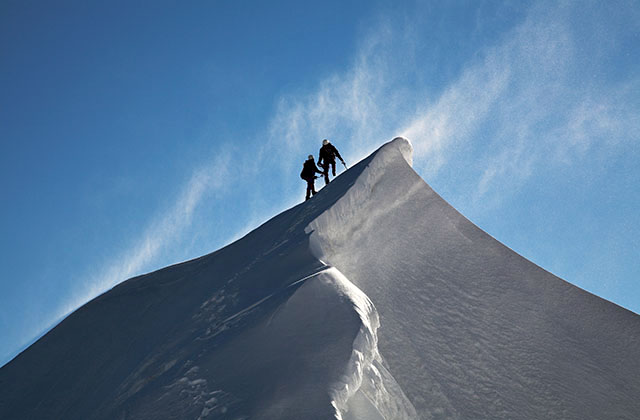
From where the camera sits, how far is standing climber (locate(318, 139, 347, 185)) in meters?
10.3

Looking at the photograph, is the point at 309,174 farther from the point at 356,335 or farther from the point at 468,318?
the point at 356,335

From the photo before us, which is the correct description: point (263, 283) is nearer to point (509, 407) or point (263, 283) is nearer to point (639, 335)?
point (509, 407)

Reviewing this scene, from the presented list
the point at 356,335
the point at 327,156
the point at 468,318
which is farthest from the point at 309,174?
the point at 356,335

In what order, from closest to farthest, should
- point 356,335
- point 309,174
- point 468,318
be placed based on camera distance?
point 356,335 < point 468,318 < point 309,174

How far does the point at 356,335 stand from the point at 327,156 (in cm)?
730

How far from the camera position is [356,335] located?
3.30m

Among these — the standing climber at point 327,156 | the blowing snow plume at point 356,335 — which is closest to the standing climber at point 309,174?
the standing climber at point 327,156

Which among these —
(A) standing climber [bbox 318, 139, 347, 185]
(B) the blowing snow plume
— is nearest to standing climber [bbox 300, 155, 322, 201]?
(A) standing climber [bbox 318, 139, 347, 185]

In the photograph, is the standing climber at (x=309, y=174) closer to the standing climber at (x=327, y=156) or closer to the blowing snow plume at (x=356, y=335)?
the standing climber at (x=327, y=156)

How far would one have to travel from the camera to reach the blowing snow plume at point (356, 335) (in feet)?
11.1

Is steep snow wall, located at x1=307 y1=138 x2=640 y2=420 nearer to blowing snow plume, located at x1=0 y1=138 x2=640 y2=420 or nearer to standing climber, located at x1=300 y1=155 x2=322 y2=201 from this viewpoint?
blowing snow plume, located at x1=0 y1=138 x2=640 y2=420

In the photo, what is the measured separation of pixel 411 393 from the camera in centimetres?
416

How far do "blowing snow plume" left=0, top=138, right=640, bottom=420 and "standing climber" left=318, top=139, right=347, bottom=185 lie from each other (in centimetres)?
239

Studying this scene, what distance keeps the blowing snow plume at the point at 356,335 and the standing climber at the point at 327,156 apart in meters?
2.39
